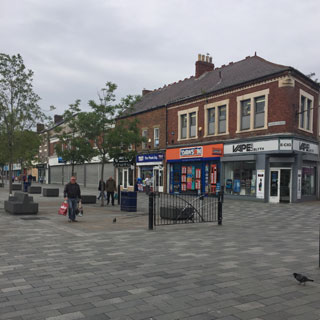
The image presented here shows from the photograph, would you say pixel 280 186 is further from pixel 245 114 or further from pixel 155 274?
pixel 155 274

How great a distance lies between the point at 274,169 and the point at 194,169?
7.52 m

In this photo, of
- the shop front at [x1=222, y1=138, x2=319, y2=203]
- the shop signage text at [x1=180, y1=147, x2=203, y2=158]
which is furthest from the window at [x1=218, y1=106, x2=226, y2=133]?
the shop signage text at [x1=180, y1=147, x2=203, y2=158]

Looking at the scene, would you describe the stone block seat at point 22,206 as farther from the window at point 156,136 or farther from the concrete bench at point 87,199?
the window at point 156,136

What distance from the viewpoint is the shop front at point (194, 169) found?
25188 mm

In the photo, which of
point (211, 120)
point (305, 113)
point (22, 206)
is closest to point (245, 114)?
point (211, 120)

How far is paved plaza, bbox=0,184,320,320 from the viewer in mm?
4059

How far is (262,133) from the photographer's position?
21.6 metres

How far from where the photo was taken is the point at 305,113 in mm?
22797

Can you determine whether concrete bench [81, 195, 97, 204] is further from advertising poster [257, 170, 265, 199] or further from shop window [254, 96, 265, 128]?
shop window [254, 96, 265, 128]

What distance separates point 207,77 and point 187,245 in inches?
926

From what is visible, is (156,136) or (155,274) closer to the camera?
(155,274)

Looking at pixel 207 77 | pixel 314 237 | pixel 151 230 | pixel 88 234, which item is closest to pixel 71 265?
pixel 88 234

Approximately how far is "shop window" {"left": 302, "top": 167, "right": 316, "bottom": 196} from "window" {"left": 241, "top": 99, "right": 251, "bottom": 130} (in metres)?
4.73

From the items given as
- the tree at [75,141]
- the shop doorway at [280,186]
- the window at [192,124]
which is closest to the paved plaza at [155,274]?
the tree at [75,141]
